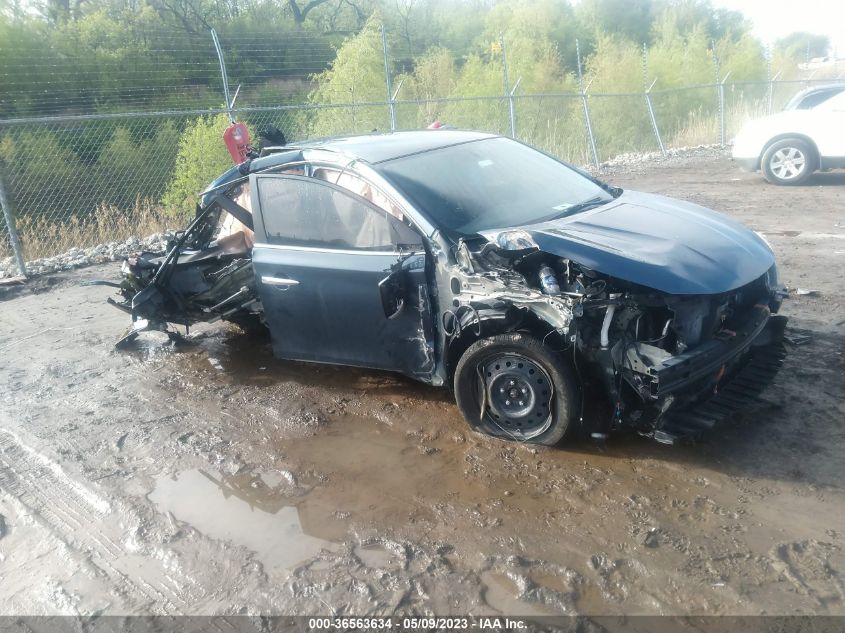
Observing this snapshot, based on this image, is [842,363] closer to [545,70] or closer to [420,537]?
[420,537]

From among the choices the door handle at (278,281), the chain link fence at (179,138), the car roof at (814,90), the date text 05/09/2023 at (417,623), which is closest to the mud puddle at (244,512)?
the date text 05/09/2023 at (417,623)

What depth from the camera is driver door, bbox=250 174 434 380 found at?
168 inches

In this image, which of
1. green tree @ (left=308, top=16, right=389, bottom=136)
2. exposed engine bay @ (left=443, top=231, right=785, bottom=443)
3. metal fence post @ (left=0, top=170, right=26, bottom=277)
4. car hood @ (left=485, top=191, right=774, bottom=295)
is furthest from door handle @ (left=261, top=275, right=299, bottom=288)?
green tree @ (left=308, top=16, right=389, bottom=136)

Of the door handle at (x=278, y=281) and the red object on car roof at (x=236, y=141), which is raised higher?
the red object on car roof at (x=236, y=141)

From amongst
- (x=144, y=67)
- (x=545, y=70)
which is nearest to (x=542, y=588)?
(x=144, y=67)

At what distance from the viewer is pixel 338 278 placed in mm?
4512

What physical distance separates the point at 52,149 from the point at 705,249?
51.0 ft

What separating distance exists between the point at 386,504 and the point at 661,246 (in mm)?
2055

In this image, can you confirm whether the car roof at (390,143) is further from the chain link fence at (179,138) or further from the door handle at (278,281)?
the chain link fence at (179,138)

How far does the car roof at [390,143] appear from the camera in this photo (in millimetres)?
4797

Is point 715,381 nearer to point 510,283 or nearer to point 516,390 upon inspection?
point 516,390

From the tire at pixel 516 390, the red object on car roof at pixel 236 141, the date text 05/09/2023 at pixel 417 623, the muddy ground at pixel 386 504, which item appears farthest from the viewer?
the red object on car roof at pixel 236 141

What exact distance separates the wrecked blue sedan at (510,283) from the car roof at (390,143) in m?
0.03

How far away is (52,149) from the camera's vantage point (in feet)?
51.1
